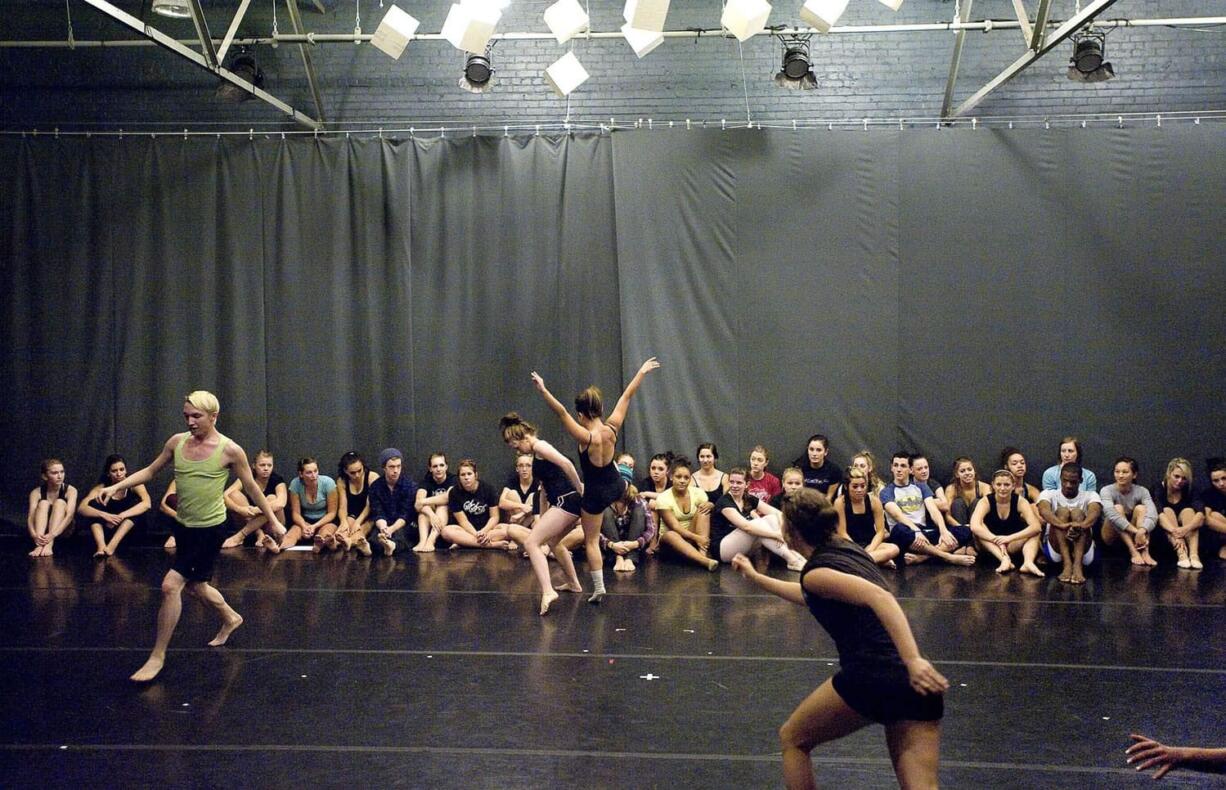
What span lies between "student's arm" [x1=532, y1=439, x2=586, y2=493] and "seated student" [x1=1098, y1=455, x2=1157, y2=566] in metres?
4.67

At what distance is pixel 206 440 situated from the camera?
227 inches

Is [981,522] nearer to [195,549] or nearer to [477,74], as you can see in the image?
[477,74]

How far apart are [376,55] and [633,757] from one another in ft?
28.0

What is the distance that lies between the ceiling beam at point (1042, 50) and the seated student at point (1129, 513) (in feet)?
11.0

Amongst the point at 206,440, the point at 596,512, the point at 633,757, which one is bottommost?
the point at 633,757

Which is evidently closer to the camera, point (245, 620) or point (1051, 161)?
point (245, 620)

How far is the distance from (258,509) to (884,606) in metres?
8.09

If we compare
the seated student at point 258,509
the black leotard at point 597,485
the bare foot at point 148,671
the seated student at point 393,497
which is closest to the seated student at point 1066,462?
the black leotard at point 597,485

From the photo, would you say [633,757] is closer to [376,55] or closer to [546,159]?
[546,159]

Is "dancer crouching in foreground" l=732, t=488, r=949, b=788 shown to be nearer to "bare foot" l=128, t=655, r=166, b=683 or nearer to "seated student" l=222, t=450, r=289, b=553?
"bare foot" l=128, t=655, r=166, b=683

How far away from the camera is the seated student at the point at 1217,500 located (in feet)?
30.2

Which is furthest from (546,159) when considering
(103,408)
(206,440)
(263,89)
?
(206,440)

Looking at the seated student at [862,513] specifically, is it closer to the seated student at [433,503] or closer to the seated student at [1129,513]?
the seated student at [1129,513]

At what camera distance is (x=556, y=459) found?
7.13 m
